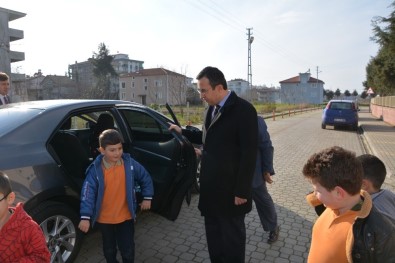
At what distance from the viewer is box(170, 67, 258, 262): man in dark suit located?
8.60 feet

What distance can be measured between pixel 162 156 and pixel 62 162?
1323mm

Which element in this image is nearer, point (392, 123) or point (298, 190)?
point (298, 190)

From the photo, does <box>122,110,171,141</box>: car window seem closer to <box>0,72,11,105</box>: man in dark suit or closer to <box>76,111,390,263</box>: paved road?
<box>76,111,390,263</box>: paved road

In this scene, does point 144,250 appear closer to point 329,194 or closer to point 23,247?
point 23,247

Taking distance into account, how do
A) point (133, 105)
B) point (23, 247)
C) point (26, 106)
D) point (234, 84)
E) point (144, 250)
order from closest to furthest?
point (23, 247)
point (26, 106)
point (144, 250)
point (133, 105)
point (234, 84)

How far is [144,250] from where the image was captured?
12.2 feet

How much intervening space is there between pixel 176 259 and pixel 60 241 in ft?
3.85

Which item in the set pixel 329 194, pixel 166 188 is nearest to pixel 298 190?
pixel 166 188

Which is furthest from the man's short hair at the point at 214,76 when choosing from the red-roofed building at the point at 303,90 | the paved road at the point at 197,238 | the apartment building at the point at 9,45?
the red-roofed building at the point at 303,90

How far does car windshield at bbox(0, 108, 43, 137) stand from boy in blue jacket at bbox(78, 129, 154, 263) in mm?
756

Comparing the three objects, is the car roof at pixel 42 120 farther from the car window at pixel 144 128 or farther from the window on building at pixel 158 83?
the window on building at pixel 158 83

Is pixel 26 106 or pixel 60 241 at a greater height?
pixel 26 106

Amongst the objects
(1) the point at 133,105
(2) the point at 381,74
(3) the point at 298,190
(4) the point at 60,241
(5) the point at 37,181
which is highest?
(2) the point at 381,74

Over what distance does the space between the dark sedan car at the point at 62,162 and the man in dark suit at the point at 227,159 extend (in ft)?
3.07
